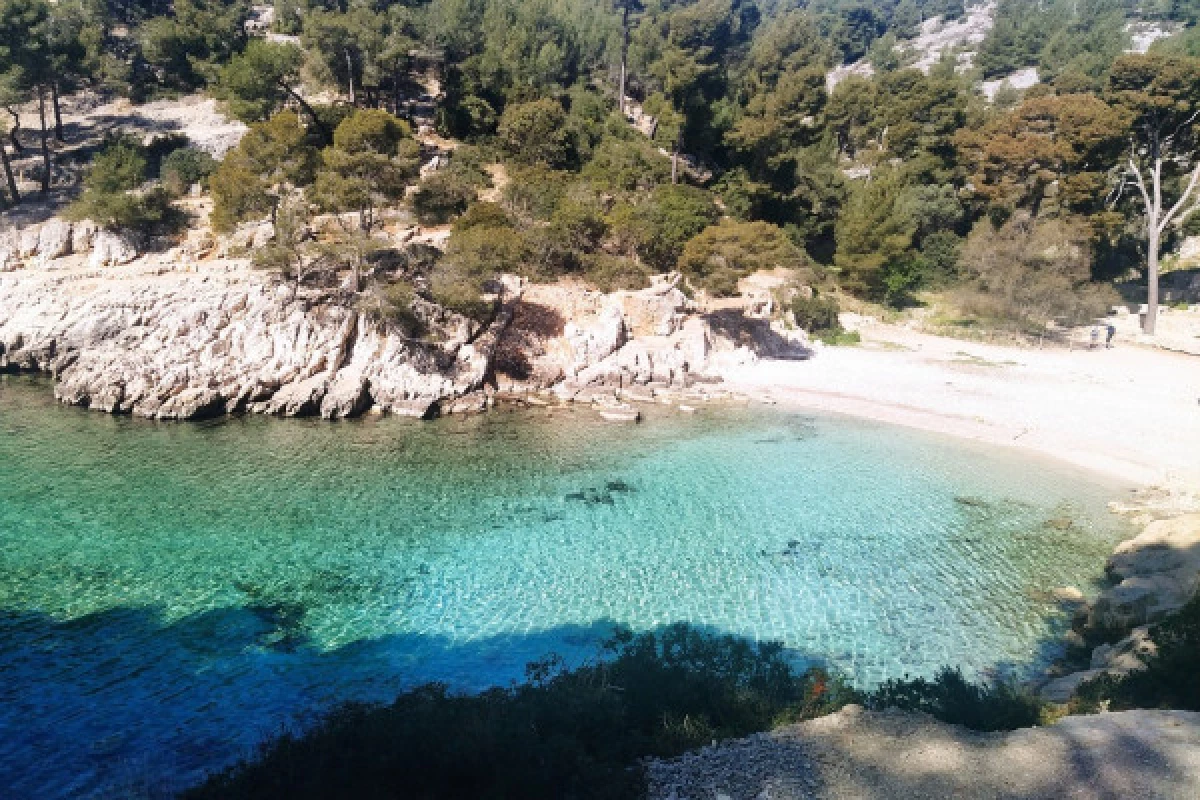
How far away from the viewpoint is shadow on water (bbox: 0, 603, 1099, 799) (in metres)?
9.84

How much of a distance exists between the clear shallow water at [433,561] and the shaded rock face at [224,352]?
1.57 metres

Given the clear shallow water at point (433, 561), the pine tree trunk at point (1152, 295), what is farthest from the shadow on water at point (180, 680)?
the pine tree trunk at point (1152, 295)

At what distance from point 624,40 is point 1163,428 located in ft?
149

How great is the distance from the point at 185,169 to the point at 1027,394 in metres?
44.1

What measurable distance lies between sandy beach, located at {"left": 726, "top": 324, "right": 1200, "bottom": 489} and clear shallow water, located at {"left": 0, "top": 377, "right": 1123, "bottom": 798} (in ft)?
6.75

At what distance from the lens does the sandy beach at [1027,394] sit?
75.6 ft

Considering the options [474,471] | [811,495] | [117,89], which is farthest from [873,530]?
[117,89]

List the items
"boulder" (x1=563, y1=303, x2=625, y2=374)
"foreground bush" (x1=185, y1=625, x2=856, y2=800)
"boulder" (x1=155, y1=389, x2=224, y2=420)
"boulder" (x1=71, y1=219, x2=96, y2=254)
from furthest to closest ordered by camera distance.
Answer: "boulder" (x1=71, y1=219, x2=96, y2=254) < "boulder" (x1=563, y1=303, x2=625, y2=374) < "boulder" (x1=155, y1=389, x2=224, y2=420) < "foreground bush" (x1=185, y1=625, x2=856, y2=800)

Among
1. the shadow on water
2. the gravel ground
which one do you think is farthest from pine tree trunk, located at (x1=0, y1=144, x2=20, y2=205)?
the gravel ground

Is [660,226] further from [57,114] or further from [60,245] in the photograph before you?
[57,114]

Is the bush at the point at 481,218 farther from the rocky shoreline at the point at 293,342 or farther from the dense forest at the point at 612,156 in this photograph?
the rocky shoreline at the point at 293,342

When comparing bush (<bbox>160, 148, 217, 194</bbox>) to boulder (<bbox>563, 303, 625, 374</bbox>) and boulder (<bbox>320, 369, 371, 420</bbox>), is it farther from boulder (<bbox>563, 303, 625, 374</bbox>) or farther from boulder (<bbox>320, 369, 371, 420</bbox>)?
boulder (<bbox>563, 303, 625, 374</bbox>)

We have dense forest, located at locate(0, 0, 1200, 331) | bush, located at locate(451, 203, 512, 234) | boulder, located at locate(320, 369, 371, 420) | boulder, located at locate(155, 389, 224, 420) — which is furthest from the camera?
bush, located at locate(451, 203, 512, 234)

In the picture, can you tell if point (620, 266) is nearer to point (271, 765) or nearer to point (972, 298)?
point (972, 298)
